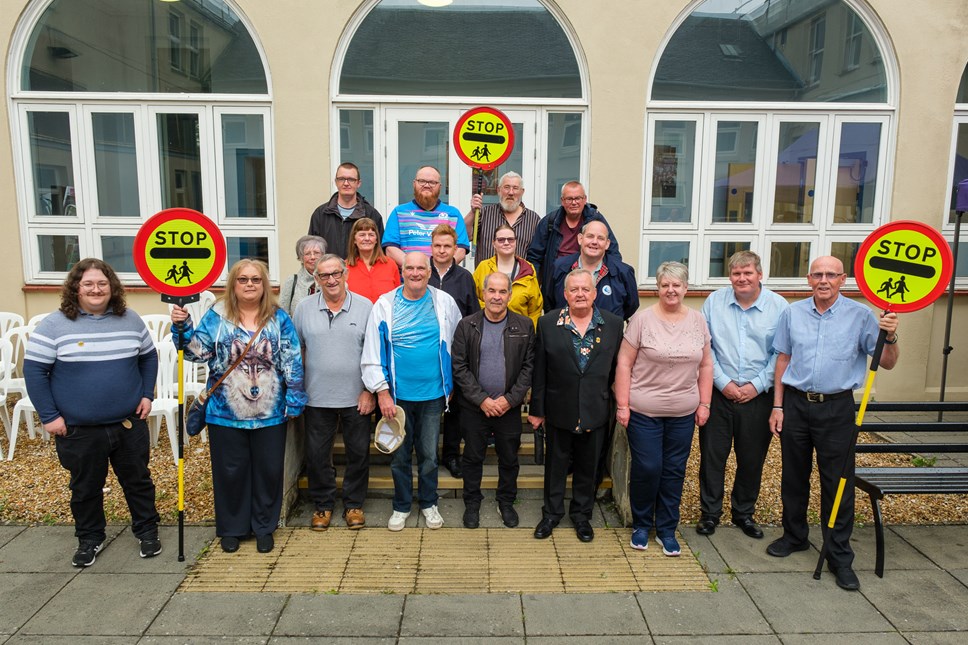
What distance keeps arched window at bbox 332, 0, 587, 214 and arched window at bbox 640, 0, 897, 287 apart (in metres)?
1.23

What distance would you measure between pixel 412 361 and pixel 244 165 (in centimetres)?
463

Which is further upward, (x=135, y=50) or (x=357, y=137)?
(x=135, y=50)

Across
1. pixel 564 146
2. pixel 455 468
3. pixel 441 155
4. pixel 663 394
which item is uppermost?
pixel 564 146

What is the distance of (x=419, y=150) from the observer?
8016 mm

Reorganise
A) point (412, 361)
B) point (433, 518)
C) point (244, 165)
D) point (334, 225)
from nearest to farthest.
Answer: point (412, 361) < point (433, 518) < point (334, 225) < point (244, 165)

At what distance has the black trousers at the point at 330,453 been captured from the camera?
4.76 metres

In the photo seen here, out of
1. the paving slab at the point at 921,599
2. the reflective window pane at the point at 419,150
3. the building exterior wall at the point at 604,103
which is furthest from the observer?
the reflective window pane at the point at 419,150

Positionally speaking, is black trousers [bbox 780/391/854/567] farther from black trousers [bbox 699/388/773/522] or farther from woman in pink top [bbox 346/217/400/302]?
woman in pink top [bbox 346/217/400/302]

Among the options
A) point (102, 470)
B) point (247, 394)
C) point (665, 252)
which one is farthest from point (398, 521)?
point (665, 252)

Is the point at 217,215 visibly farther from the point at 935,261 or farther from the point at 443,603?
the point at 935,261

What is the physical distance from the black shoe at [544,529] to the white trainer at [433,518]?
0.72 metres

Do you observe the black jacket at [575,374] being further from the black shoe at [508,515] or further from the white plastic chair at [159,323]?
the white plastic chair at [159,323]

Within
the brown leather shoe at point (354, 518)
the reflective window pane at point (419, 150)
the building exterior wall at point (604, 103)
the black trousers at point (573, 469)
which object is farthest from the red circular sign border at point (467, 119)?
the brown leather shoe at point (354, 518)

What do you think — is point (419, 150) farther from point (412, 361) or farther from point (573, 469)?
point (573, 469)
